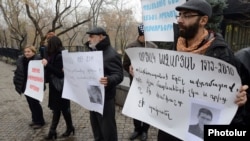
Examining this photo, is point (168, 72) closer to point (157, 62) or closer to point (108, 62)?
point (157, 62)

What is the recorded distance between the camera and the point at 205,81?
85.2 inches

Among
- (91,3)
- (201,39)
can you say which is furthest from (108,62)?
(91,3)

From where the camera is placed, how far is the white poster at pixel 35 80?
16.7ft

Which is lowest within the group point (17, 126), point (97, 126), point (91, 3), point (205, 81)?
point (17, 126)

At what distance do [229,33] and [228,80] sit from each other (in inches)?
446

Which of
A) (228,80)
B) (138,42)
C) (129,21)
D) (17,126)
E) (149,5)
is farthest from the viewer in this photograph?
(129,21)

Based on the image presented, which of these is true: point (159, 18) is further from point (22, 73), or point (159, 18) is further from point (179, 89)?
point (22, 73)

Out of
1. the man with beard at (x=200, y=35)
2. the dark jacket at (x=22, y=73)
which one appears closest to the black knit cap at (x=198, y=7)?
the man with beard at (x=200, y=35)

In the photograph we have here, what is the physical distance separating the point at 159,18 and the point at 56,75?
2.25 meters

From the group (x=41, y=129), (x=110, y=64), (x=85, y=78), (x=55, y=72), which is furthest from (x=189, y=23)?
(x=41, y=129)

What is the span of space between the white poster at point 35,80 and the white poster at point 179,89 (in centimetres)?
257

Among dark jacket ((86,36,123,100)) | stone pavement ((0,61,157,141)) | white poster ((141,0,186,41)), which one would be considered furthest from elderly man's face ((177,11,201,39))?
stone pavement ((0,61,157,141))

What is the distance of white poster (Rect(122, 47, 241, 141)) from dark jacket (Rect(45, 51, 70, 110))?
2174mm

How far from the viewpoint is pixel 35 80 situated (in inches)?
208
